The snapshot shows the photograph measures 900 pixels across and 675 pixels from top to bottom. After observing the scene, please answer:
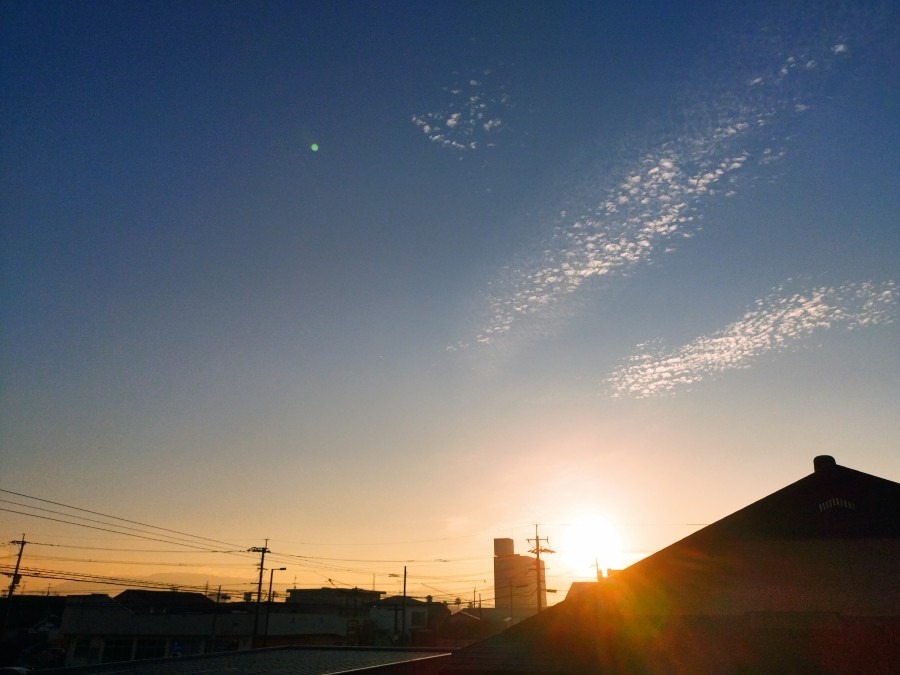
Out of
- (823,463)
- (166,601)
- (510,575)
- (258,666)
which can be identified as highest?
(823,463)

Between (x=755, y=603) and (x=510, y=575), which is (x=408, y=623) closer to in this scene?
(x=510, y=575)

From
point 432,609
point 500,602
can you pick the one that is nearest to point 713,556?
point 432,609

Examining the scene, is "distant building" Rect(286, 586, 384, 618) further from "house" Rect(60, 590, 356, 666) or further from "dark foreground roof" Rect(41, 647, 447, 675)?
"dark foreground roof" Rect(41, 647, 447, 675)

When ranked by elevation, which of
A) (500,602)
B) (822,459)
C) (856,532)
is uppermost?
(822,459)

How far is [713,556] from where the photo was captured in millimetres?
15984

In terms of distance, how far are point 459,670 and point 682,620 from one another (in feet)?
18.6

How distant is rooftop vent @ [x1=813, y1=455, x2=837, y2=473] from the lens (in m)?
17.0

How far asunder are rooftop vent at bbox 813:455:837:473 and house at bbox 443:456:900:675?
0.14ft

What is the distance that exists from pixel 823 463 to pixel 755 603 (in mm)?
5050

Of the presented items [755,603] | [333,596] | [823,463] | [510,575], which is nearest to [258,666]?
[755,603]

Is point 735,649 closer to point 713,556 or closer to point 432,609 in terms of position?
point 713,556

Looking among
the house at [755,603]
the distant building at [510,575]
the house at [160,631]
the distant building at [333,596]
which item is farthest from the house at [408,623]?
the house at [755,603]

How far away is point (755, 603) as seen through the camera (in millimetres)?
15227

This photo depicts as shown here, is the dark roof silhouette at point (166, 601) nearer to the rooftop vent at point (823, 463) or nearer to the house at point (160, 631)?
the house at point (160, 631)
